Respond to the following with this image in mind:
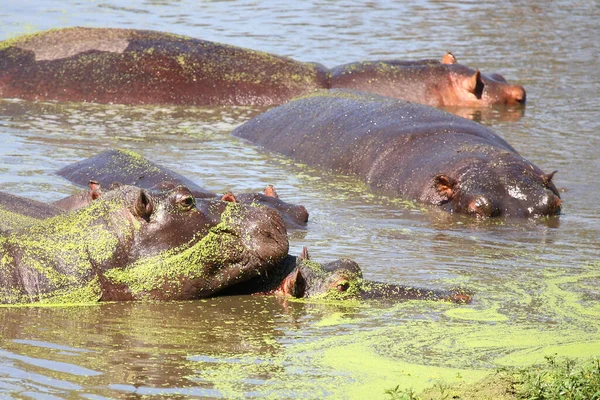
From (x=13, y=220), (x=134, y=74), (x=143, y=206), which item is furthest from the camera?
(x=134, y=74)

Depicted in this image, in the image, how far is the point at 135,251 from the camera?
532 centimetres

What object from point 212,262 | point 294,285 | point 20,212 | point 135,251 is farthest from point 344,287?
point 20,212

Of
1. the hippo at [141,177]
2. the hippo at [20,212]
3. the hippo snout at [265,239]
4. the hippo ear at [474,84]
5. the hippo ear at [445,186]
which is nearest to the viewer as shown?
the hippo snout at [265,239]

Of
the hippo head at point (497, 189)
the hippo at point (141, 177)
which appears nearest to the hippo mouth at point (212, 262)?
the hippo at point (141, 177)

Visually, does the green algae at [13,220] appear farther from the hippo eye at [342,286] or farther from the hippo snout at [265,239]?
the hippo eye at [342,286]

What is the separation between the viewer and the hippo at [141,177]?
7285mm

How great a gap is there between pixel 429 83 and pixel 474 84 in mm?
504

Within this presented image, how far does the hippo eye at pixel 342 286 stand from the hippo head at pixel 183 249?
310 mm

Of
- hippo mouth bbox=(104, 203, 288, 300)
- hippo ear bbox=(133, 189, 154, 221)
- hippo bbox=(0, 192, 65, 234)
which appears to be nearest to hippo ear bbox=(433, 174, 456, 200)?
hippo bbox=(0, 192, 65, 234)

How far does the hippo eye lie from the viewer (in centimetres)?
556

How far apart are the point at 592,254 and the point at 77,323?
3236 millimetres

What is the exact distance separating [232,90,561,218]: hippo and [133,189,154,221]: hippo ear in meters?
3.30

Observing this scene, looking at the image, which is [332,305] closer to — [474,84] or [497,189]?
[497,189]

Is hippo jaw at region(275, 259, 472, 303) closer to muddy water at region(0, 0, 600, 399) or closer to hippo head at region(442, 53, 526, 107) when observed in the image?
muddy water at region(0, 0, 600, 399)
